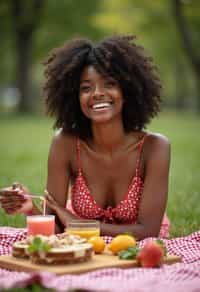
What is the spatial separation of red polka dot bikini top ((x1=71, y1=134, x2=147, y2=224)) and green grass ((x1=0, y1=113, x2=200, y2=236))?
1029mm

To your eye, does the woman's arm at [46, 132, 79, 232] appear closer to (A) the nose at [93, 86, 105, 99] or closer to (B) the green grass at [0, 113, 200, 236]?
(A) the nose at [93, 86, 105, 99]

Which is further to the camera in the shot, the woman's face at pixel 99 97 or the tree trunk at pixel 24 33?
the tree trunk at pixel 24 33

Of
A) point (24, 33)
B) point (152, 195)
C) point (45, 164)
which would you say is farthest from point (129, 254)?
point (24, 33)

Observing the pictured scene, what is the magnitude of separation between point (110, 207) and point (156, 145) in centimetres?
54

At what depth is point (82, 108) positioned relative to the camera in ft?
18.9

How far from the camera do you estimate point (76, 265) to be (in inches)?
180

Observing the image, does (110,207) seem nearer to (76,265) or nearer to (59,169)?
(59,169)

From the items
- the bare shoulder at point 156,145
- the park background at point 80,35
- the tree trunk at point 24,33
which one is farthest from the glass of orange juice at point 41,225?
the tree trunk at point 24,33

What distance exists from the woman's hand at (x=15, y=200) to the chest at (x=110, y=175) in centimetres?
59

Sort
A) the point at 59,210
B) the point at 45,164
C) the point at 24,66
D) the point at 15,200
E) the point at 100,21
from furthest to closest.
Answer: the point at 100,21 < the point at 24,66 < the point at 45,164 < the point at 59,210 < the point at 15,200

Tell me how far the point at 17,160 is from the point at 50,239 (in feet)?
33.2

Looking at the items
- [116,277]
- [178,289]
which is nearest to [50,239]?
[116,277]

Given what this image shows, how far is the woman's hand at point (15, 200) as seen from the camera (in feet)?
17.6

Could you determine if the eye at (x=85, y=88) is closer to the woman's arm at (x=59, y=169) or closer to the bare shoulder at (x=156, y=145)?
the woman's arm at (x=59, y=169)
